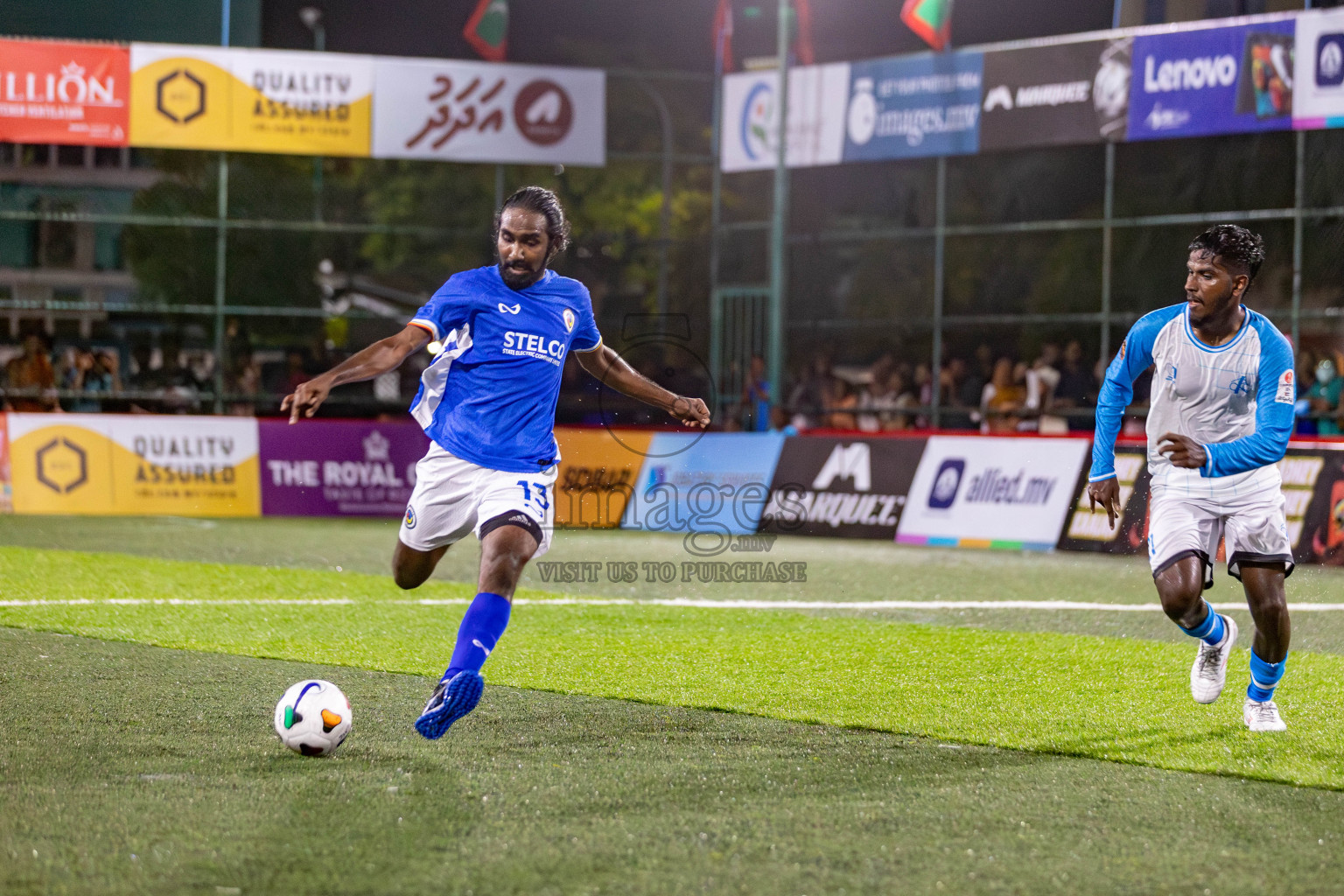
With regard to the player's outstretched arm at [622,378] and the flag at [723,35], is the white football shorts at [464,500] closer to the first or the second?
the player's outstretched arm at [622,378]

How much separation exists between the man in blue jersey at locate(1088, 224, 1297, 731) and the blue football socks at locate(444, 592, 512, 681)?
8.97 ft

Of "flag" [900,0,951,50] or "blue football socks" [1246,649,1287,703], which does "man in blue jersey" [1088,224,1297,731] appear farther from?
"flag" [900,0,951,50]

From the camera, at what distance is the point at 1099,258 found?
23922 mm

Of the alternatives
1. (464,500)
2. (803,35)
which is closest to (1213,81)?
(803,35)

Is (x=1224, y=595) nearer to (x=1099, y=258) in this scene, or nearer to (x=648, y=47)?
(x=1099, y=258)

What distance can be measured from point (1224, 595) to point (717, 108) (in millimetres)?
14926

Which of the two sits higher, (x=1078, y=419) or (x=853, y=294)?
(x=853, y=294)

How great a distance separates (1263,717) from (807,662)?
2537mm

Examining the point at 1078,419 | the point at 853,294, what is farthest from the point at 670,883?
the point at 853,294

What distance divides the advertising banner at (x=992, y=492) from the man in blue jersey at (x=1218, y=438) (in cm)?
835

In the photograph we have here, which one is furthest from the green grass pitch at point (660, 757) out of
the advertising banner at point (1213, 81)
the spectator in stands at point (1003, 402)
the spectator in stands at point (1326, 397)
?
the advertising banner at point (1213, 81)

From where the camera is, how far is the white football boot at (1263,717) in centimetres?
630

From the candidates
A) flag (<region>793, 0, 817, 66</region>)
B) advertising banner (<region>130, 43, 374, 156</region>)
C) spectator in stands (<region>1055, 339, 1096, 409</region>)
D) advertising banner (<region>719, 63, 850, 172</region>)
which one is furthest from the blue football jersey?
flag (<region>793, 0, 817, 66</region>)

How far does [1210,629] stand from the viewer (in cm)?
659
